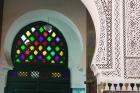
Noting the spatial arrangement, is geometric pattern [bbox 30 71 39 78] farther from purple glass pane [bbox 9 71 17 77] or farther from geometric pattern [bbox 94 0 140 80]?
geometric pattern [bbox 94 0 140 80]

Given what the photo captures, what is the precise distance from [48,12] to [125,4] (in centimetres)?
314

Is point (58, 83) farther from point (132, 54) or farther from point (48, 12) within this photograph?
point (132, 54)

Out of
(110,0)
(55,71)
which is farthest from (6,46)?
(110,0)

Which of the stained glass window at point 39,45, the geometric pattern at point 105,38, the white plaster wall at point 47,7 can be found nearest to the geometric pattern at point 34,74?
the stained glass window at point 39,45

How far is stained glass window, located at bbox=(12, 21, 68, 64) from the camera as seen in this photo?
7.03 m

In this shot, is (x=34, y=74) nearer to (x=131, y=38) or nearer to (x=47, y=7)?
(x=47, y=7)

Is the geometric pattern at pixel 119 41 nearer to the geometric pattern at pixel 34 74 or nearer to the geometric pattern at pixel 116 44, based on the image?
the geometric pattern at pixel 116 44

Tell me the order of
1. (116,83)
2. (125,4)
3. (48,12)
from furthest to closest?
(48,12), (125,4), (116,83)

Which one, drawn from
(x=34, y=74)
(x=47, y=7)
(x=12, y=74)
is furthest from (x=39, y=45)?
(x=47, y=7)

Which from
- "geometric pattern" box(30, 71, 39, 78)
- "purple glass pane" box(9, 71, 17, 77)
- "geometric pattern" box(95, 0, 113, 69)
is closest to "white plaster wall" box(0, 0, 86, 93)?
"purple glass pane" box(9, 71, 17, 77)

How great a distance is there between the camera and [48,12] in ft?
20.8

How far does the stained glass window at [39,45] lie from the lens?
703cm

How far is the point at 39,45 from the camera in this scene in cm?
710

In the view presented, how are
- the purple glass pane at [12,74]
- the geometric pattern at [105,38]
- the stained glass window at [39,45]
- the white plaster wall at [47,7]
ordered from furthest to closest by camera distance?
the stained glass window at [39,45] → the purple glass pane at [12,74] → the white plaster wall at [47,7] → the geometric pattern at [105,38]
